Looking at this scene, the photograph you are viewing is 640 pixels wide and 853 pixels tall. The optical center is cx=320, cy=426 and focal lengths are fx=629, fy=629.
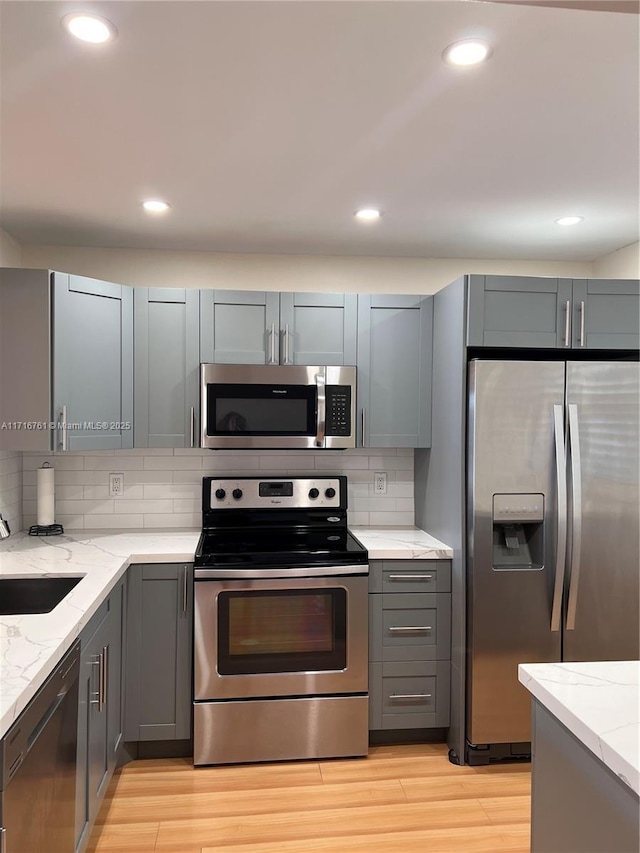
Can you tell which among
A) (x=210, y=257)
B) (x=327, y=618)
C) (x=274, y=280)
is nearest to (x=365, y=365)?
(x=274, y=280)

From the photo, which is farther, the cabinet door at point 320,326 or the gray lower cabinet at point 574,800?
the cabinet door at point 320,326

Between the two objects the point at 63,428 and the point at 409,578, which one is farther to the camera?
the point at 409,578

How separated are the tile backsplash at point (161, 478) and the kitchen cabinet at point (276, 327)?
0.59 m

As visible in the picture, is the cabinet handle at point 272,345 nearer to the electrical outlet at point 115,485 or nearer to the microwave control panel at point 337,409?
the microwave control panel at point 337,409

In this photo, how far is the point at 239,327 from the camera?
3.27 meters

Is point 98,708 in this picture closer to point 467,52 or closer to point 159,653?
point 159,653

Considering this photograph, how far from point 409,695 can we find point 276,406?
5.10 feet

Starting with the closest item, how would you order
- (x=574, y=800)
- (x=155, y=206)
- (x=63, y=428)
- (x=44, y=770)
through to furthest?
(x=574, y=800), (x=44, y=770), (x=155, y=206), (x=63, y=428)

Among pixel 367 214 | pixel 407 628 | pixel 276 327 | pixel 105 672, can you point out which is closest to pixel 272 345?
pixel 276 327

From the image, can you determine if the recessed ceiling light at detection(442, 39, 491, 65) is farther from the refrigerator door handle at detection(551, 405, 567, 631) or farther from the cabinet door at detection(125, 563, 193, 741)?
the cabinet door at detection(125, 563, 193, 741)

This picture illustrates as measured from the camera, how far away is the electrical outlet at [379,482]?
3.67m

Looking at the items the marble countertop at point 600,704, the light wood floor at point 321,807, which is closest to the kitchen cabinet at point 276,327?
the light wood floor at point 321,807

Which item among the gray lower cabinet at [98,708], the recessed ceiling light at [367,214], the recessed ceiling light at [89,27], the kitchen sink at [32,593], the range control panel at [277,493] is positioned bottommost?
the gray lower cabinet at [98,708]

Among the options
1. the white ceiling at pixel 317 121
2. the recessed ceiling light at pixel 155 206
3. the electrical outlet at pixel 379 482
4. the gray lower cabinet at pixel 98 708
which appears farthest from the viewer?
the electrical outlet at pixel 379 482
